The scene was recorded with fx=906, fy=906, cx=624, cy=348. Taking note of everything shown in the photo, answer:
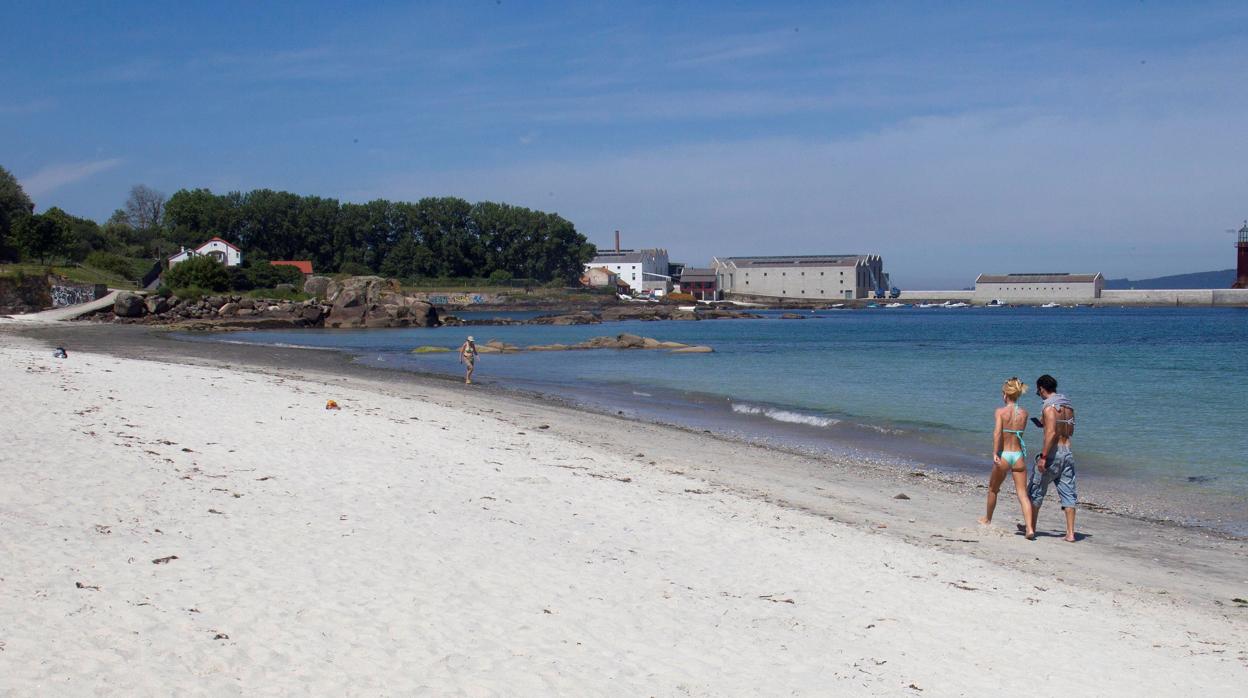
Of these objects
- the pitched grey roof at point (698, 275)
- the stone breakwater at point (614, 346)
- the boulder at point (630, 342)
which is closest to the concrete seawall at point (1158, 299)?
the pitched grey roof at point (698, 275)

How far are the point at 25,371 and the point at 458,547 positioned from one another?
13241 mm

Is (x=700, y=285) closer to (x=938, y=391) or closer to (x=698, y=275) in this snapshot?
(x=698, y=275)

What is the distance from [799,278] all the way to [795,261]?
4319 millimetres

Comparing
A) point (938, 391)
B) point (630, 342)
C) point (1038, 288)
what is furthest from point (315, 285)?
point (1038, 288)

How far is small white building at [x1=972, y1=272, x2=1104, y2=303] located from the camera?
498 feet

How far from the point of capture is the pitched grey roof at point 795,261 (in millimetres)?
157500

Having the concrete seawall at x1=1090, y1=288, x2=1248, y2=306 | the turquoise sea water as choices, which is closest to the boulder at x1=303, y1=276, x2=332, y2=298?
the turquoise sea water

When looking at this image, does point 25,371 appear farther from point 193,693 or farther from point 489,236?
point 489,236

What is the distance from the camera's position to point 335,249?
125 metres

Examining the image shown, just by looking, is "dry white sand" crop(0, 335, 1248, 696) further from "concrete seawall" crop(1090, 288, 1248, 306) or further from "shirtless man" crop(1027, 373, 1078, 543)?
"concrete seawall" crop(1090, 288, 1248, 306)

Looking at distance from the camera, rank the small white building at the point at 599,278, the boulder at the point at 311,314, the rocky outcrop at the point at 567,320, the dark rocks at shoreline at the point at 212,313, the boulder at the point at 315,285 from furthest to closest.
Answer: the small white building at the point at 599,278, the boulder at the point at 315,285, the rocky outcrop at the point at 567,320, the boulder at the point at 311,314, the dark rocks at shoreline at the point at 212,313

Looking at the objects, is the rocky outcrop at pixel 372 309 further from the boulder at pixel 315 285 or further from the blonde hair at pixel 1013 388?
the blonde hair at pixel 1013 388

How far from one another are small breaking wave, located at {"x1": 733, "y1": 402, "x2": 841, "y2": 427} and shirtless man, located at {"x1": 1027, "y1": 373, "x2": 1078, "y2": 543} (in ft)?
33.8

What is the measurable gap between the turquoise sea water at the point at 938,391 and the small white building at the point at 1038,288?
327ft
